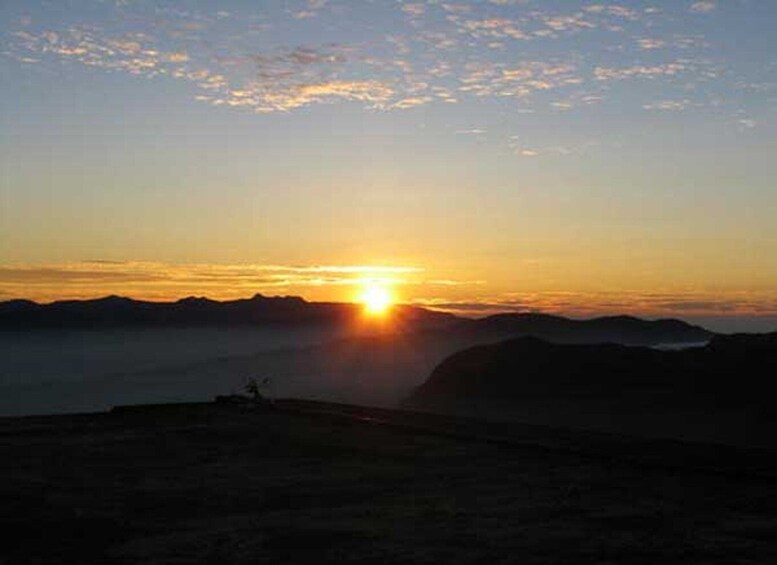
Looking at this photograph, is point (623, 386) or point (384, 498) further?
point (623, 386)

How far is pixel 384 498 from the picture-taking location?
9.11 meters

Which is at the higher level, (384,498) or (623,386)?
(384,498)

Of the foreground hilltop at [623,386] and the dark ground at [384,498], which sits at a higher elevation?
the dark ground at [384,498]

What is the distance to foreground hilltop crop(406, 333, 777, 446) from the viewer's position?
→ 3885 inches

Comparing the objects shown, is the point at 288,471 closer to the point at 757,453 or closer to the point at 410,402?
the point at 757,453

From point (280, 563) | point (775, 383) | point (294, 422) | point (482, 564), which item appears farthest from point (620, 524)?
point (775, 383)

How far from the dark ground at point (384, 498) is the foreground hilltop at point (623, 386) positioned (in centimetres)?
8157

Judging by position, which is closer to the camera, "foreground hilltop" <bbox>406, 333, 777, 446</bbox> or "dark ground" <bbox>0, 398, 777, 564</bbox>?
"dark ground" <bbox>0, 398, 777, 564</bbox>

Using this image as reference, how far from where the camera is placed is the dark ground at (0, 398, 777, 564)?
715 centimetres

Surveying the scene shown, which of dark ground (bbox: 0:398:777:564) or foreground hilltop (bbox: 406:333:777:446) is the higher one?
dark ground (bbox: 0:398:777:564)

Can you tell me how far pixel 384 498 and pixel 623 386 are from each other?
372 feet

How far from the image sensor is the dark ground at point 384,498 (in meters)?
7.15

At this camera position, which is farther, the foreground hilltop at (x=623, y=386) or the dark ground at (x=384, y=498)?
the foreground hilltop at (x=623, y=386)

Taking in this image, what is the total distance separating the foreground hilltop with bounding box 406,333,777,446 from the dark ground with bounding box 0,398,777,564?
81574 mm
